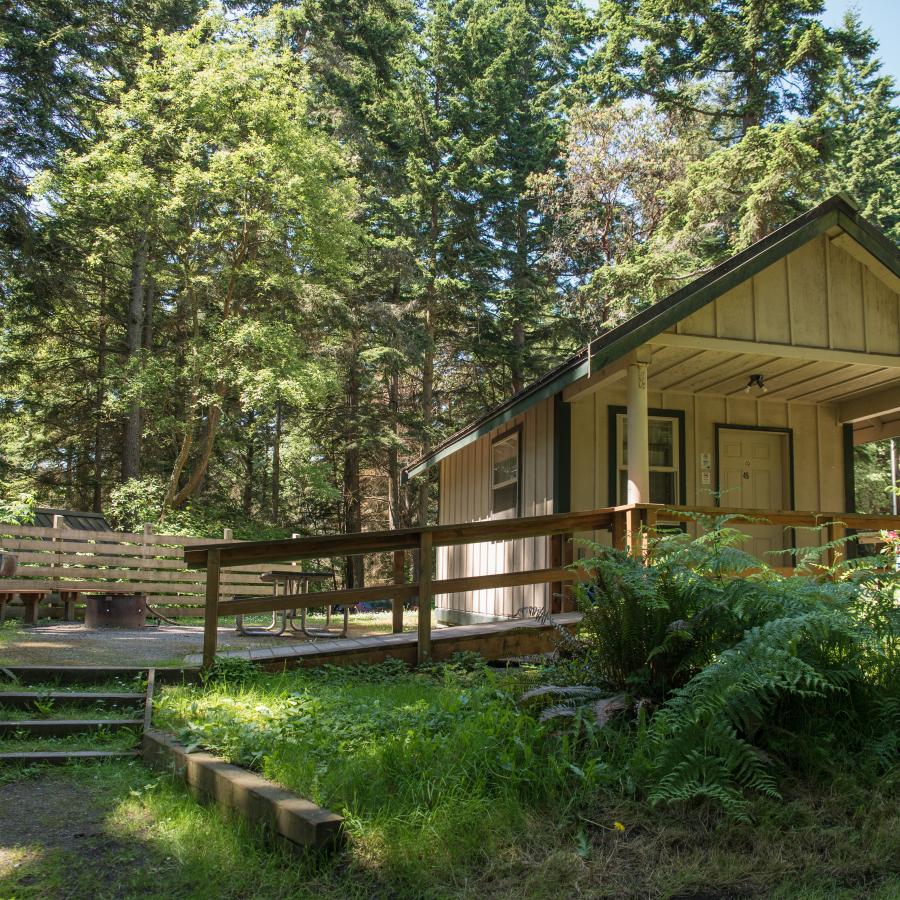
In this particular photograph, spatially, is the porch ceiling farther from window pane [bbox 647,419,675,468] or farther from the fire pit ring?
the fire pit ring

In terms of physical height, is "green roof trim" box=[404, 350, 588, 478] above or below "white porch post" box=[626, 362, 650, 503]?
above

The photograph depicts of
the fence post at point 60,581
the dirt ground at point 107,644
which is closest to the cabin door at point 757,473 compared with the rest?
the dirt ground at point 107,644

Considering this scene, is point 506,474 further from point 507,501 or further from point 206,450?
point 206,450

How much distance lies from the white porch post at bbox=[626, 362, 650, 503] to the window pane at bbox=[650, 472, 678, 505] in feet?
6.03

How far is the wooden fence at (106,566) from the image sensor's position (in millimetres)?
10727

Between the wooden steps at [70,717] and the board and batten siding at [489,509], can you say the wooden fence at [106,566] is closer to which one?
the board and batten siding at [489,509]

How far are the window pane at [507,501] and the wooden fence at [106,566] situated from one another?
9.50 feet

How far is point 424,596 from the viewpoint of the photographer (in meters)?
6.04

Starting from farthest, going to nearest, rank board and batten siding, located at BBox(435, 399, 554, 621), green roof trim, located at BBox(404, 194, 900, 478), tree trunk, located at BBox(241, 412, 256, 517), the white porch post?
tree trunk, located at BBox(241, 412, 256, 517)
board and batten siding, located at BBox(435, 399, 554, 621)
the white porch post
green roof trim, located at BBox(404, 194, 900, 478)

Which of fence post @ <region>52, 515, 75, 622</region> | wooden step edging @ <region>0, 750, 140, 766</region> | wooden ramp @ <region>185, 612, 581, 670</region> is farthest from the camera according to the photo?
fence post @ <region>52, 515, 75, 622</region>

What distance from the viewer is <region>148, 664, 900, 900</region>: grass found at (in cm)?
261

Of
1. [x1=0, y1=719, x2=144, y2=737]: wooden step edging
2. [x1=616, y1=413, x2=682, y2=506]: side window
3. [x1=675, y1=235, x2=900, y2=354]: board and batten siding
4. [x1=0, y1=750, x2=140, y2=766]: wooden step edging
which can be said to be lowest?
[x1=0, y1=750, x2=140, y2=766]: wooden step edging

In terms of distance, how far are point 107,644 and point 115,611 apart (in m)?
2.81

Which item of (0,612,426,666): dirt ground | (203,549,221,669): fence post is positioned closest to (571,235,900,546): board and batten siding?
(0,612,426,666): dirt ground
